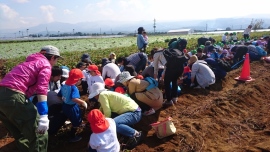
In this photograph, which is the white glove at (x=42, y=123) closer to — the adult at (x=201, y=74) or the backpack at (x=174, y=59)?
the backpack at (x=174, y=59)

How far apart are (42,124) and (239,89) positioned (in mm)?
5985

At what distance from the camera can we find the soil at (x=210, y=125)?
13.8ft

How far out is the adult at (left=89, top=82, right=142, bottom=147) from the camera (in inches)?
154

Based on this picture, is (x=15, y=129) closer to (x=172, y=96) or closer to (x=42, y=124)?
(x=42, y=124)

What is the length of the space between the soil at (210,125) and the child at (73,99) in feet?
1.24

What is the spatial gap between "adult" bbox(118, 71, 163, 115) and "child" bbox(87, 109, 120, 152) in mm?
1588

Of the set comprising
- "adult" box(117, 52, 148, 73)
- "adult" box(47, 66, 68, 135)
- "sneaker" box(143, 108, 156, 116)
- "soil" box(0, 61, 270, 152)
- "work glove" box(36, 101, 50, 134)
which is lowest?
"soil" box(0, 61, 270, 152)

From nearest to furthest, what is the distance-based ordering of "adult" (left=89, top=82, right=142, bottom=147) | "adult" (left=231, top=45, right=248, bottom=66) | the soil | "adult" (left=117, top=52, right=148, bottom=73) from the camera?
1. "adult" (left=89, top=82, right=142, bottom=147)
2. the soil
3. "adult" (left=117, top=52, right=148, bottom=73)
4. "adult" (left=231, top=45, right=248, bottom=66)

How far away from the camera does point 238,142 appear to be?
4.50 m

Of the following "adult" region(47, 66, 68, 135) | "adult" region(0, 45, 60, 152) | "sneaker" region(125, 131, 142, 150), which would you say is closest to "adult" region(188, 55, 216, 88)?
"sneaker" region(125, 131, 142, 150)

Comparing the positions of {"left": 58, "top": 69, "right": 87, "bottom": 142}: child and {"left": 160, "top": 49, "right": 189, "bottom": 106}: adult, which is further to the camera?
{"left": 160, "top": 49, "right": 189, "bottom": 106}: adult

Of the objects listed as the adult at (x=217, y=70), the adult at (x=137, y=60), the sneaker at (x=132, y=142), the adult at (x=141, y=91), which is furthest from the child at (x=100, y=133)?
the adult at (x=217, y=70)

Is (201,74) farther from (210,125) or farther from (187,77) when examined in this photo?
(210,125)

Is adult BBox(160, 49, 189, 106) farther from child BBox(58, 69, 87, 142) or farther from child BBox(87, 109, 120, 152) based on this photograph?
child BBox(87, 109, 120, 152)
